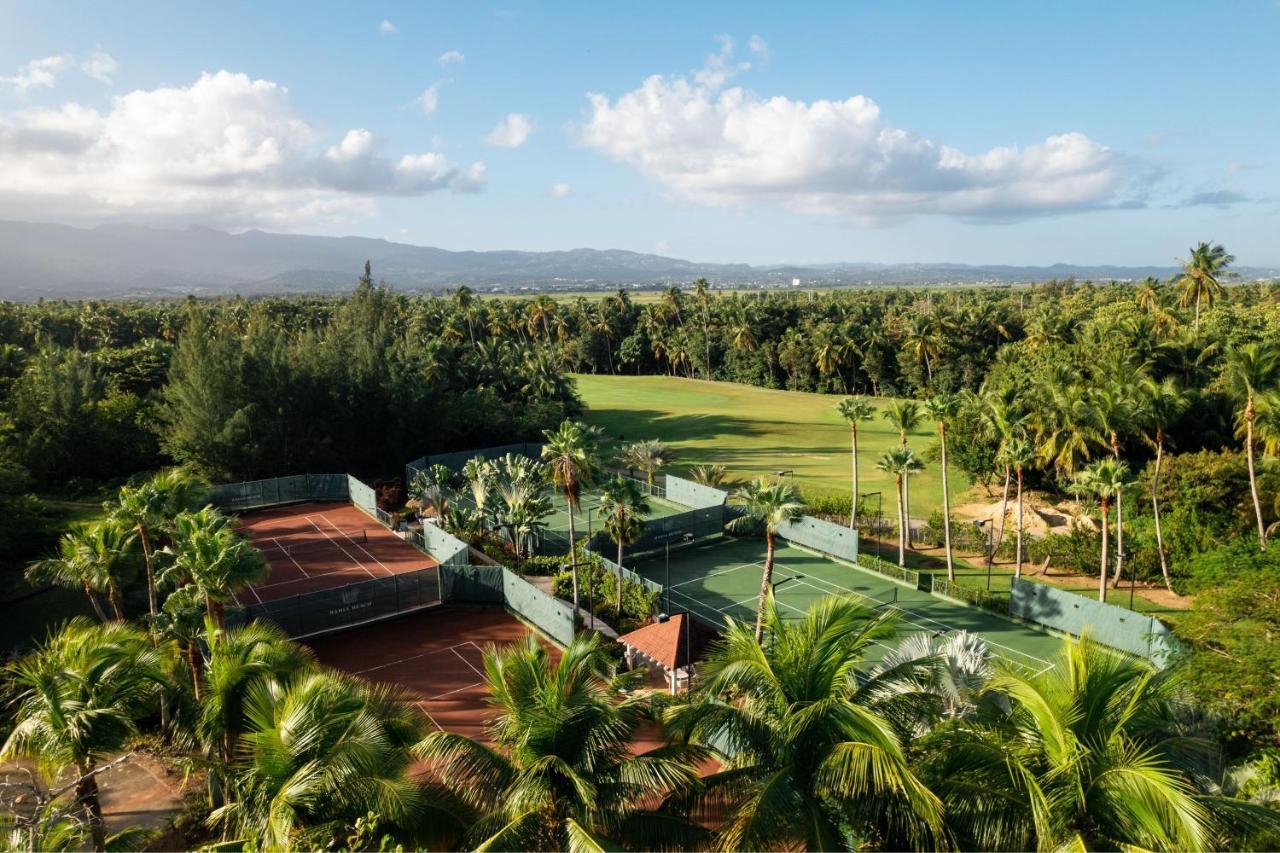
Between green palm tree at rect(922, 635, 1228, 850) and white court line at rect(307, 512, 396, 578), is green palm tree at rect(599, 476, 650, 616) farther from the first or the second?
green palm tree at rect(922, 635, 1228, 850)

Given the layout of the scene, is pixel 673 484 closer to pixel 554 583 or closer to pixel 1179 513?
pixel 554 583

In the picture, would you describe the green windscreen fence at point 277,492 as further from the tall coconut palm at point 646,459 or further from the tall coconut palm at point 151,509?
the tall coconut palm at point 151,509

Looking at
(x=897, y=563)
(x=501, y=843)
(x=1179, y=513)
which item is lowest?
(x=897, y=563)

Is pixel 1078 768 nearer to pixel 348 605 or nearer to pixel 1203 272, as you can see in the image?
pixel 348 605

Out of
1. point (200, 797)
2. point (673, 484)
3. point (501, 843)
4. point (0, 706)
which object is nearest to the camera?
point (501, 843)

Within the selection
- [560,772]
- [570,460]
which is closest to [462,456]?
[570,460]

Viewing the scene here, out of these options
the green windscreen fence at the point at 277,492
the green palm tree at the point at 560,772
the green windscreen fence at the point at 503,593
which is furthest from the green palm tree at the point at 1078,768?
the green windscreen fence at the point at 277,492

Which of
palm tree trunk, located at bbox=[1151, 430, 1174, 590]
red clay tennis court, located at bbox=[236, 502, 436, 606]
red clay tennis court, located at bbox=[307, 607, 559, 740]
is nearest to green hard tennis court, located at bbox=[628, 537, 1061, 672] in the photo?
red clay tennis court, located at bbox=[307, 607, 559, 740]

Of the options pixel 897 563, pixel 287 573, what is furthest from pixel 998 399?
pixel 287 573
